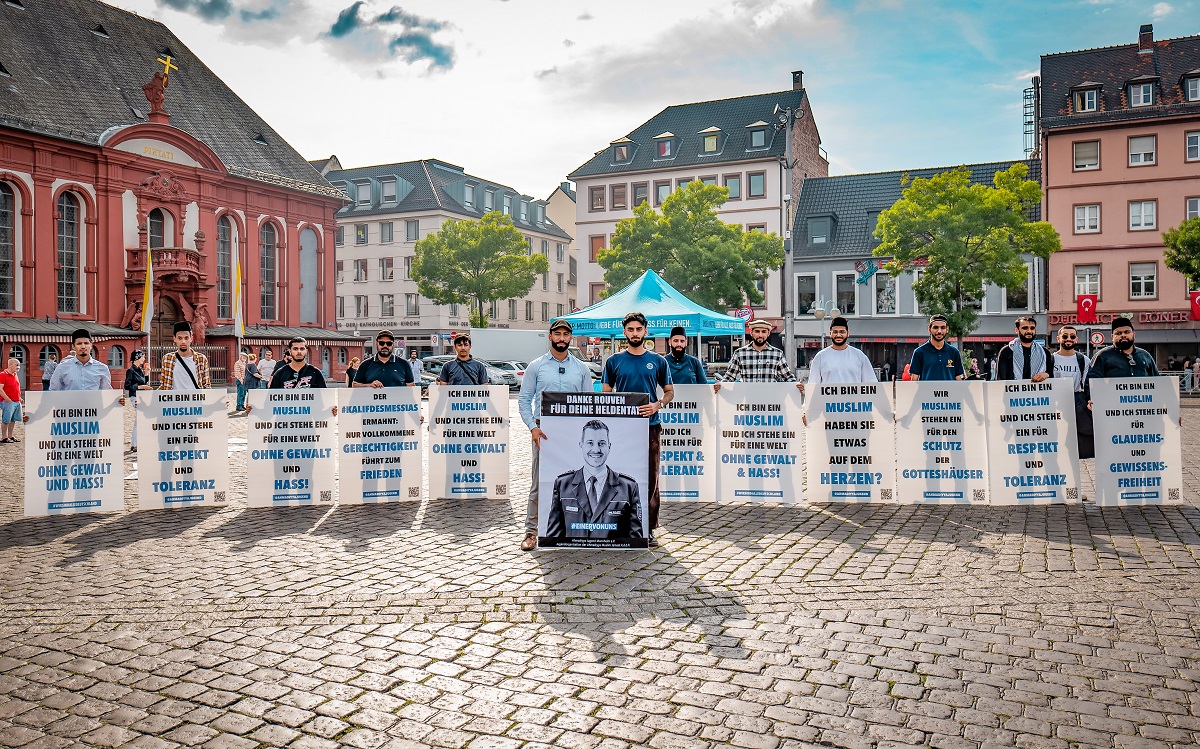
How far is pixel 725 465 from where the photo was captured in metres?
10.2

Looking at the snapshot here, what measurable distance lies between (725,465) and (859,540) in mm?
2356

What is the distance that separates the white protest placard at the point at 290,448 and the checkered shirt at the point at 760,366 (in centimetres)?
437

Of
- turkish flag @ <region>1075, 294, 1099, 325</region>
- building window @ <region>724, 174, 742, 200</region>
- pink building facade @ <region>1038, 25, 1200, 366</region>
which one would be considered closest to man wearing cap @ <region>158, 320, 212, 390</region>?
turkish flag @ <region>1075, 294, 1099, 325</region>

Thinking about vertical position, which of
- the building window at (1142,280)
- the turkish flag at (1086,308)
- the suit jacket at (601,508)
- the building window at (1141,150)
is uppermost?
the building window at (1141,150)

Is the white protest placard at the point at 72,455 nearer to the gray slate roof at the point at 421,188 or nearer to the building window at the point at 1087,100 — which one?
the building window at the point at 1087,100

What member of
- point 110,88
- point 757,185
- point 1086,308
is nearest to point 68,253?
point 110,88

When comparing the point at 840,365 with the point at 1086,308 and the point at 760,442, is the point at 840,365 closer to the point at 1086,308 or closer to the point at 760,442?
the point at 760,442

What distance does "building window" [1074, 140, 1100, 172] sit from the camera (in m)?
46.8

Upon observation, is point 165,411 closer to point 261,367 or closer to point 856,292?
point 261,367

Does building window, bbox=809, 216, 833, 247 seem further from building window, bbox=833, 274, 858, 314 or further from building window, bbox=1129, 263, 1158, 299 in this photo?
building window, bbox=1129, 263, 1158, 299

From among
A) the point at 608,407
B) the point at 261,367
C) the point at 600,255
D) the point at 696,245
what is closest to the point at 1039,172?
the point at 696,245

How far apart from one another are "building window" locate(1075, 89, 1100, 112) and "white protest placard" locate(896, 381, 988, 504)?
146ft

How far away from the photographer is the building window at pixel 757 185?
59.1 m

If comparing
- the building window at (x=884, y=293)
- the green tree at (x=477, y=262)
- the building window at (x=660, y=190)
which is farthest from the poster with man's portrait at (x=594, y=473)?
the building window at (x=660, y=190)
